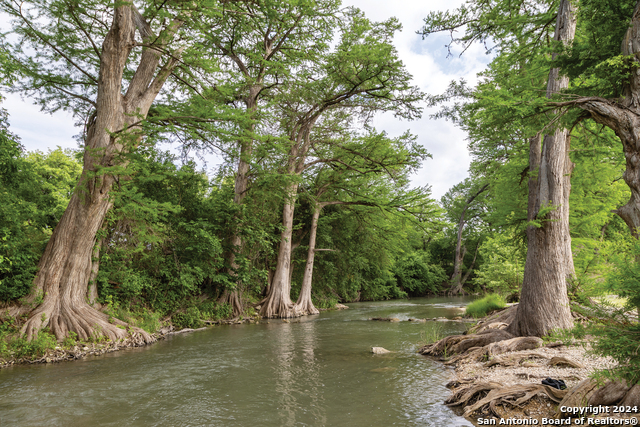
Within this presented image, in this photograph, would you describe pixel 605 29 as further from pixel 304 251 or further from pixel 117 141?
pixel 304 251

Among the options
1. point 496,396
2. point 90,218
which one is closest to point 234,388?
point 496,396

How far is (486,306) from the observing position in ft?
51.6

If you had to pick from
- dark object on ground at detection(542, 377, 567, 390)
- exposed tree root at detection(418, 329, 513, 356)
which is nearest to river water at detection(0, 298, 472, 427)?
exposed tree root at detection(418, 329, 513, 356)

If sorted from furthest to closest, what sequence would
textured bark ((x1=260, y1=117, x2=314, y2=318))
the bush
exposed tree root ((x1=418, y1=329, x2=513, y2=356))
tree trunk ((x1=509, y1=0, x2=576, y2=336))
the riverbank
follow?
1. textured bark ((x1=260, y1=117, x2=314, y2=318))
2. exposed tree root ((x1=418, y1=329, x2=513, y2=356))
3. tree trunk ((x1=509, y1=0, x2=576, y2=336))
4. the riverbank
5. the bush

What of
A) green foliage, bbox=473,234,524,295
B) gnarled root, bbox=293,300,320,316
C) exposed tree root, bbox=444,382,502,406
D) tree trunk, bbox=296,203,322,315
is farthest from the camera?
tree trunk, bbox=296,203,322,315

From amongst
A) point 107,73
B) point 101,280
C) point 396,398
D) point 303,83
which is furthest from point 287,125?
point 396,398

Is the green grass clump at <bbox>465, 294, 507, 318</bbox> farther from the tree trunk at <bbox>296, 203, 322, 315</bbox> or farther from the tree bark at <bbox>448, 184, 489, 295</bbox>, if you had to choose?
→ the tree bark at <bbox>448, 184, 489, 295</bbox>

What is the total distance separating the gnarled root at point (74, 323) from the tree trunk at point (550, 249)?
1026 cm

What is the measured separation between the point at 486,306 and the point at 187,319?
12351 mm

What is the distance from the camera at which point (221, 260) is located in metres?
16.0

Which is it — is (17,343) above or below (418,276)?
below

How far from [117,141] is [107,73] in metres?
2.29

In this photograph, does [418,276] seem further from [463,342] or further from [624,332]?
[624,332]

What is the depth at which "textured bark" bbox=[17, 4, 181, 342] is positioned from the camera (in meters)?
9.25
